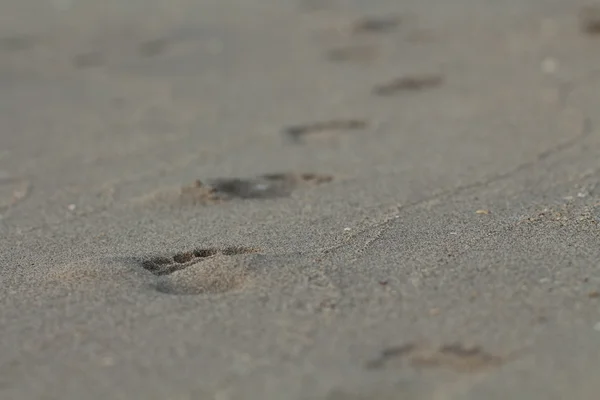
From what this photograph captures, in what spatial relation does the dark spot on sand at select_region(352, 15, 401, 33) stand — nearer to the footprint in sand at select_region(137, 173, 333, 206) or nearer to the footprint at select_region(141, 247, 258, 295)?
the footprint in sand at select_region(137, 173, 333, 206)

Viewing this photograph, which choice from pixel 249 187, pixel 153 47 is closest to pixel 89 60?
pixel 153 47

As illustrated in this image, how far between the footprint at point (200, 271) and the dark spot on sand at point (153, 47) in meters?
3.44

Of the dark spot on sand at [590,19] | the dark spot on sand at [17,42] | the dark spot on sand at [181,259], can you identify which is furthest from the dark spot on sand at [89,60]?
the dark spot on sand at [181,259]

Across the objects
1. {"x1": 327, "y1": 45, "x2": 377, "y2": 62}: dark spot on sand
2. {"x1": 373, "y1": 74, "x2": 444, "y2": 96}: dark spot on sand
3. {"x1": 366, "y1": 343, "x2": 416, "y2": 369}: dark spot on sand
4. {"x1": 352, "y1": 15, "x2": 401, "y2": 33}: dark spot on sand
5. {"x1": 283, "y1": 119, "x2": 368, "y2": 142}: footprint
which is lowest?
{"x1": 373, "y1": 74, "x2": 444, "y2": 96}: dark spot on sand

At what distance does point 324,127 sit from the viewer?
4.51 metres

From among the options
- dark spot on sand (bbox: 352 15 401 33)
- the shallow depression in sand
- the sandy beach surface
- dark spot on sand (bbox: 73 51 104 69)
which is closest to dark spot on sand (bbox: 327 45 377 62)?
the sandy beach surface

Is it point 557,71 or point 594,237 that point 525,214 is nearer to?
point 594,237

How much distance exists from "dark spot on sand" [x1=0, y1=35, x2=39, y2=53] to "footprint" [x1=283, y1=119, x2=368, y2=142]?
2474mm

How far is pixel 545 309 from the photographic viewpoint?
2.28 meters

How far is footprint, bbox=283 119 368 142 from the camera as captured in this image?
4.43m

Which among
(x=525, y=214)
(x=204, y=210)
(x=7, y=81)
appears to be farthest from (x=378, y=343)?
(x=7, y=81)

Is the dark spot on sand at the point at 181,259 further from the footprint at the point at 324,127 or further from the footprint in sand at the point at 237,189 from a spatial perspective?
the footprint at the point at 324,127

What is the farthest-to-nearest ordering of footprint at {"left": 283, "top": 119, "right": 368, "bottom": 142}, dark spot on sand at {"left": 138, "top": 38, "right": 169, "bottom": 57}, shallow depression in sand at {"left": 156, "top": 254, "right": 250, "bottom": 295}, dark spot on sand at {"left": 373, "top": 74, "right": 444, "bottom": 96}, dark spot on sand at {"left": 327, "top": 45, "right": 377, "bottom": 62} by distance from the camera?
dark spot on sand at {"left": 138, "top": 38, "right": 169, "bottom": 57}, dark spot on sand at {"left": 327, "top": 45, "right": 377, "bottom": 62}, dark spot on sand at {"left": 373, "top": 74, "right": 444, "bottom": 96}, footprint at {"left": 283, "top": 119, "right": 368, "bottom": 142}, shallow depression in sand at {"left": 156, "top": 254, "right": 250, "bottom": 295}

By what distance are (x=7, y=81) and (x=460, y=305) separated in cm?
398
